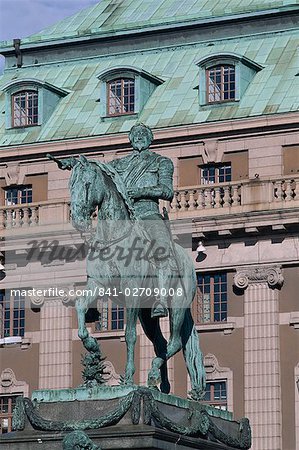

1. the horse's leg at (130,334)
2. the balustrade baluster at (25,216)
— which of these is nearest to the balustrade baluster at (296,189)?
the balustrade baluster at (25,216)

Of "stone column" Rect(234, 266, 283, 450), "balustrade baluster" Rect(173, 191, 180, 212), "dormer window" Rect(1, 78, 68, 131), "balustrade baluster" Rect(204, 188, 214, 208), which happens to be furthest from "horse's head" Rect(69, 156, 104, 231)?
"dormer window" Rect(1, 78, 68, 131)

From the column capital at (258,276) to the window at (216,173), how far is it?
3.30 m

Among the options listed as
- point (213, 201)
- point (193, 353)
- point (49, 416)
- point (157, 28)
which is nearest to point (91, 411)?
point (49, 416)

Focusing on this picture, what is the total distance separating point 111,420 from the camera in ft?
97.8

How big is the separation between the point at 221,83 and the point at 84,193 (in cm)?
3386

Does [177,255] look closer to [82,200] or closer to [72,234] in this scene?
[82,200]

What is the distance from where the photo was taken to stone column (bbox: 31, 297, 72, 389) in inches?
2539

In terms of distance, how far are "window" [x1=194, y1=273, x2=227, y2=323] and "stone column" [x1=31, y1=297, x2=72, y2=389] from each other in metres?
4.48

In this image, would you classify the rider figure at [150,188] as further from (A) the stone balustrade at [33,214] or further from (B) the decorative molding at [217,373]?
(A) the stone balustrade at [33,214]

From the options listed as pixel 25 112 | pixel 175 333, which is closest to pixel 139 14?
pixel 25 112

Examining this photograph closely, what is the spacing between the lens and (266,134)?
6359cm

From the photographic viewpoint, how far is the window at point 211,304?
206 feet

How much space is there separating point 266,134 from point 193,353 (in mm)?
30979

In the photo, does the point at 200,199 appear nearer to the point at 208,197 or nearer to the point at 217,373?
the point at 208,197
